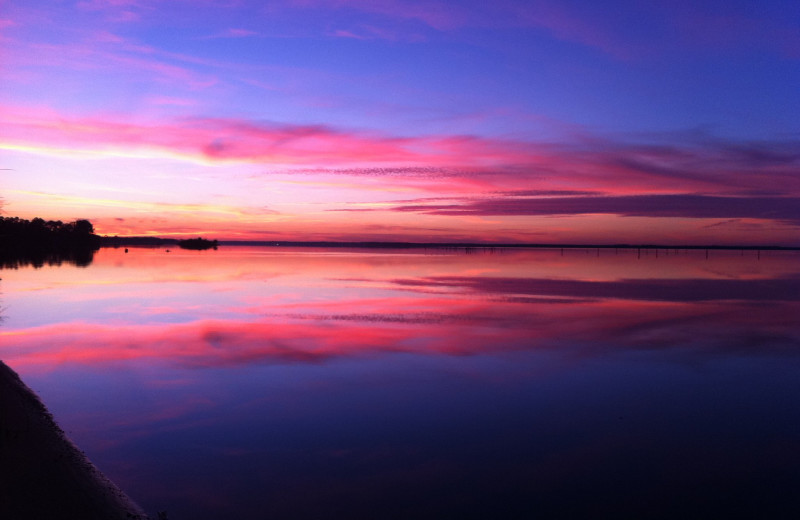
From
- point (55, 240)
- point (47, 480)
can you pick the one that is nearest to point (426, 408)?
point (47, 480)

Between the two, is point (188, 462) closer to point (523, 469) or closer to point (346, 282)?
point (523, 469)

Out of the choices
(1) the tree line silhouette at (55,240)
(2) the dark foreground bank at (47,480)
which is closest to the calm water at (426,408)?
(2) the dark foreground bank at (47,480)

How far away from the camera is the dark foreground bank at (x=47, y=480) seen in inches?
269

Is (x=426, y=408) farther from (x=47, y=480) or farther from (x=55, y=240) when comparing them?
(x=55, y=240)

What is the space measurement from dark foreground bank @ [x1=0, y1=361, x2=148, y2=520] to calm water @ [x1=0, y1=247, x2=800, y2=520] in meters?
0.55

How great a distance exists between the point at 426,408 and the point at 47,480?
682cm

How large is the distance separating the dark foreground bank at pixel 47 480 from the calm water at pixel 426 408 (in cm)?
55

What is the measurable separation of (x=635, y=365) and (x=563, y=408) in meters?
4.69

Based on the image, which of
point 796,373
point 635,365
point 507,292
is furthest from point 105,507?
point 507,292

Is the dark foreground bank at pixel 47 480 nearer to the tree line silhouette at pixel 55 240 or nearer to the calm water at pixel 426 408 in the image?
the calm water at pixel 426 408

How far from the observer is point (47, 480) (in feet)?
24.5

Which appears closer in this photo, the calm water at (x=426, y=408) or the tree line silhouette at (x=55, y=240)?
the calm water at (x=426, y=408)

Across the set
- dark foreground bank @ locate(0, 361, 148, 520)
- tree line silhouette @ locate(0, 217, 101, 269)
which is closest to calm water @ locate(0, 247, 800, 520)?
dark foreground bank @ locate(0, 361, 148, 520)

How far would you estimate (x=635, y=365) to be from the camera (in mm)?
15992
